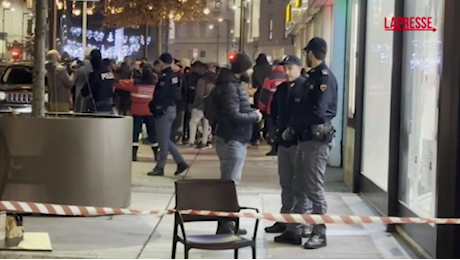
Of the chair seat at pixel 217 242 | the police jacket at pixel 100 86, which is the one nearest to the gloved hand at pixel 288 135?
the chair seat at pixel 217 242

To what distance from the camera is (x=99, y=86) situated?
11.6m

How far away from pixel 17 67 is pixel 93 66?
570 cm

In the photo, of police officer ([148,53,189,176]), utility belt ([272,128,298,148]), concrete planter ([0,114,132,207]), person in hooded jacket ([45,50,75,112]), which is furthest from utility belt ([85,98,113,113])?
utility belt ([272,128,298,148])

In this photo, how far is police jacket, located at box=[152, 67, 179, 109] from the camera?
36.5 ft

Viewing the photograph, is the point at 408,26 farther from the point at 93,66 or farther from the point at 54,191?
the point at 93,66

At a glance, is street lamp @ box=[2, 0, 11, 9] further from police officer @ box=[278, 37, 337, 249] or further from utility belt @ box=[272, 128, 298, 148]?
police officer @ box=[278, 37, 337, 249]

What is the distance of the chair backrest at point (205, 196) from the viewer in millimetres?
5719

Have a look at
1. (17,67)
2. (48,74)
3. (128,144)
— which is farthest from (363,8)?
(17,67)

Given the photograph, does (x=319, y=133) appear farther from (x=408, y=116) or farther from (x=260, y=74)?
(x=260, y=74)

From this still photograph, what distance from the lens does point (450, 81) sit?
6.20 metres

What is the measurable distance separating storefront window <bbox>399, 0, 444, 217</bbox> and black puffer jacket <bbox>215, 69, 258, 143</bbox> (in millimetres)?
1562

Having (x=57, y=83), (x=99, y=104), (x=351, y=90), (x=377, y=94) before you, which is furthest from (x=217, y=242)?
(x=57, y=83)

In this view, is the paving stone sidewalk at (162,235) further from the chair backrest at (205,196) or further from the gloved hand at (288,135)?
the gloved hand at (288,135)

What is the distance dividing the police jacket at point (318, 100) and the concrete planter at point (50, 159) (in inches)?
87.2
